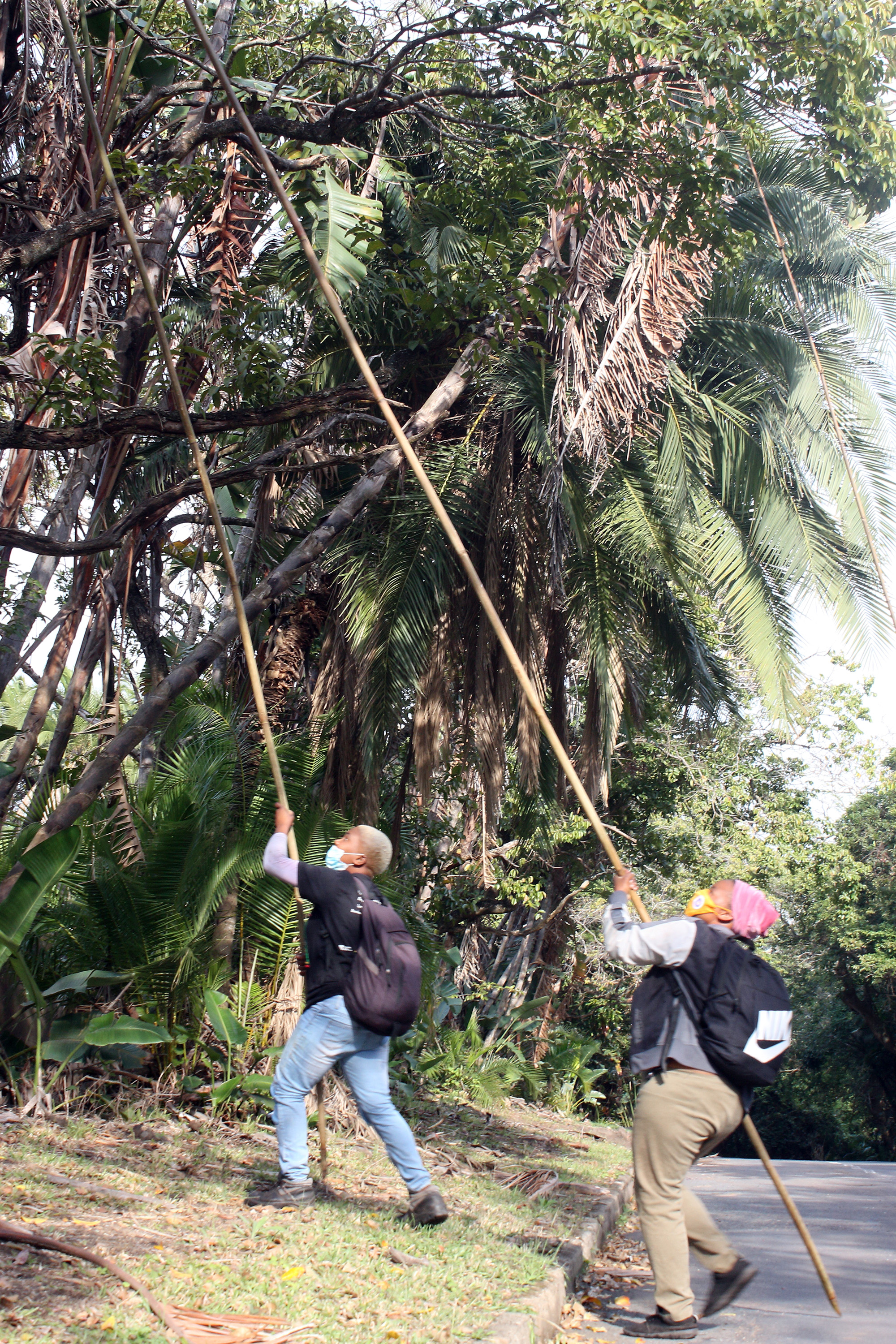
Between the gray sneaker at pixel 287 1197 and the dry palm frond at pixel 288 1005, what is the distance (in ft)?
8.10

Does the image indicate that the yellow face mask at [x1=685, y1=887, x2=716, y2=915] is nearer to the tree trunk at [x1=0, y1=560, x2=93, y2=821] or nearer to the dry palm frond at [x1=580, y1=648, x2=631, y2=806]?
the tree trunk at [x1=0, y1=560, x2=93, y2=821]

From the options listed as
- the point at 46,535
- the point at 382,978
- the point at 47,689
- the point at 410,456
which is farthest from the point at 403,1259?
the point at 46,535

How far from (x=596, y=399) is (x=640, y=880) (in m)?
9.84

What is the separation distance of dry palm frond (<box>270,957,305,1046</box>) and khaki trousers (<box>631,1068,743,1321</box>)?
3656 millimetres

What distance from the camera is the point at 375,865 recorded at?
497 cm

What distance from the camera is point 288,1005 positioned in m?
7.34

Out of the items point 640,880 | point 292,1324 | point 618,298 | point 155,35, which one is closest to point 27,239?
point 155,35

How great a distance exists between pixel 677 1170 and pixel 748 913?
101 cm

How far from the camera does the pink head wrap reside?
4.29m

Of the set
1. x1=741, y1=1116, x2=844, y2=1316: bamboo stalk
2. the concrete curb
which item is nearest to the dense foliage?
the concrete curb

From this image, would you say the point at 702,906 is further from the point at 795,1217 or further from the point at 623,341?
the point at 623,341

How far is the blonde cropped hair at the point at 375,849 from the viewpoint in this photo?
4961 millimetres

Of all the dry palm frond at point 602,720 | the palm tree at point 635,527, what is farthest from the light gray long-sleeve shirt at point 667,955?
the dry palm frond at point 602,720

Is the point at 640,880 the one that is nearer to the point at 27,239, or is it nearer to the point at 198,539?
the point at 198,539
